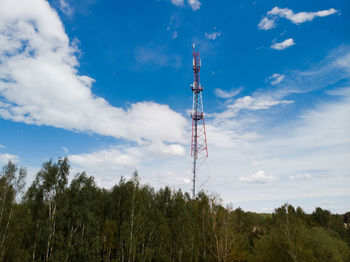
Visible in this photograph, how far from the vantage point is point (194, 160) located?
3541 centimetres

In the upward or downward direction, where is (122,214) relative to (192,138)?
downward

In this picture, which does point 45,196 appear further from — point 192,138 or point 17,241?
point 192,138

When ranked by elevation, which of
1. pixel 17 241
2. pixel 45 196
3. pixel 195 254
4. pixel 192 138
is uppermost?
pixel 192 138

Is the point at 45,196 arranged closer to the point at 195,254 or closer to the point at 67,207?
the point at 67,207

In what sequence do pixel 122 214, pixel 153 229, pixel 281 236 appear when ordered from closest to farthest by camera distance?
pixel 281 236
pixel 153 229
pixel 122 214

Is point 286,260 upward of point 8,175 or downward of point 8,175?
downward

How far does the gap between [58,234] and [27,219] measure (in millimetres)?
4689

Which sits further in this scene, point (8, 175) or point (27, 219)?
point (8, 175)

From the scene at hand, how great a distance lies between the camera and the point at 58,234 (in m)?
30.8

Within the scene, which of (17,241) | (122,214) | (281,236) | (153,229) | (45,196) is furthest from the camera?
(122,214)

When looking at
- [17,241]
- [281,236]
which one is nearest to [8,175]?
[17,241]

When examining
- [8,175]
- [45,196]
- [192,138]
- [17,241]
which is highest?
[192,138]

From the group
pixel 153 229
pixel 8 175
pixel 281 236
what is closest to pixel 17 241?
pixel 8 175

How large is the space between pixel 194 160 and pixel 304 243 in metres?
19.2
